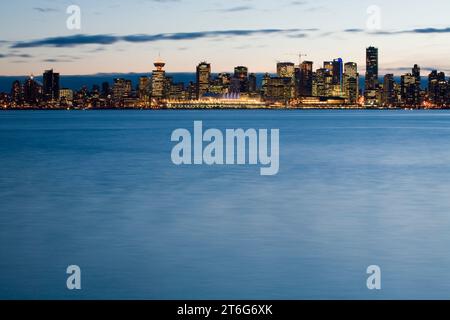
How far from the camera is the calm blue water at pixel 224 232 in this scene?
42.9 feet

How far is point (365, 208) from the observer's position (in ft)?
72.3

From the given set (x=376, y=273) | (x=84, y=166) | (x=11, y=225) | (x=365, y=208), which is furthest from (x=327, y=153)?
(x=376, y=273)

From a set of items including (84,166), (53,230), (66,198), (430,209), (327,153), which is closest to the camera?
(53,230)

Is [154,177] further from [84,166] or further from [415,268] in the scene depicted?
Answer: [415,268]

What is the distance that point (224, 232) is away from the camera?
1795 cm

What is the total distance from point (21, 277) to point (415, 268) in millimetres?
7456

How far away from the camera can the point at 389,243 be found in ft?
54.7

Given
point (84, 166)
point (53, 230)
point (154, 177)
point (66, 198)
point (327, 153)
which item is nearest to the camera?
point (53, 230)

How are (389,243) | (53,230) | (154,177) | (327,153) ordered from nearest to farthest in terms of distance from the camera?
(389,243) → (53,230) → (154,177) → (327,153)

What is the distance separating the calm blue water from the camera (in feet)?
42.9

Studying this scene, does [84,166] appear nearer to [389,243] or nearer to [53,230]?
[53,230]

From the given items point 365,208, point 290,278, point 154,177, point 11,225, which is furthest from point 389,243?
point 154,177

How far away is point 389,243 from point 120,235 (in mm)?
6234
